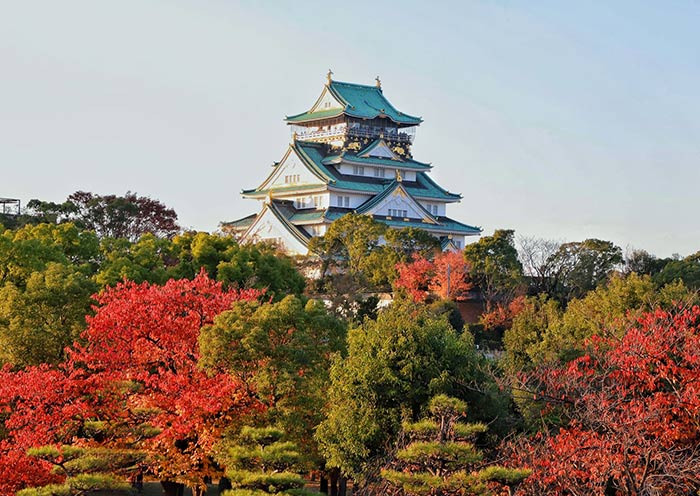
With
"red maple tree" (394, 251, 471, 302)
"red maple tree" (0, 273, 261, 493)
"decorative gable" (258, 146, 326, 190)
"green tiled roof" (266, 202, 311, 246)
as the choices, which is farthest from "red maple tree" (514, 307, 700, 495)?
"decorative gable" (258, 146, 326, 190)

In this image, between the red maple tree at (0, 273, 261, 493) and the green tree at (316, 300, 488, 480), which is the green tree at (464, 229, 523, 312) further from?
the green tree at (316, 300, 488, 480)

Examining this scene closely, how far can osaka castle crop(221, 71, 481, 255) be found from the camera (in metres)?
63.4

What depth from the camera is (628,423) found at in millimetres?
18922

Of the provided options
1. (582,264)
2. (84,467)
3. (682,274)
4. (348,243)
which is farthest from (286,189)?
(84,467)

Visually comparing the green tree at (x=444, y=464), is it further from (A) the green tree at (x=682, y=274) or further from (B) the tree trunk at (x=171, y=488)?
(A) the green tree at (x=682, y=274)

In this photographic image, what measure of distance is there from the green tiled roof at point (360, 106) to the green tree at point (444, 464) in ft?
165

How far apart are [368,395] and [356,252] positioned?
31.4 m

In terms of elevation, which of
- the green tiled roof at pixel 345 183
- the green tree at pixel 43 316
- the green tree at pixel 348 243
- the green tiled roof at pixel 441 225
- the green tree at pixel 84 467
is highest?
the green tiled roof at pixel 345 183

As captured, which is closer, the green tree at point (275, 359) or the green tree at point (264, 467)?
the green tree at point (264, 467)

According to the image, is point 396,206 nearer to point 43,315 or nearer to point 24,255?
point 24,255

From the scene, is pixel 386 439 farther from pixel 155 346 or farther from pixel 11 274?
pixel 11 274

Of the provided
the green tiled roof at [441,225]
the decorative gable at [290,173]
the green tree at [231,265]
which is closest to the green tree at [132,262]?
the green tree at [231,265]

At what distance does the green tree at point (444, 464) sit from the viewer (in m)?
18.0

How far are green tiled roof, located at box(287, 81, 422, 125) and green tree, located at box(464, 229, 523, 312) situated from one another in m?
20.0
